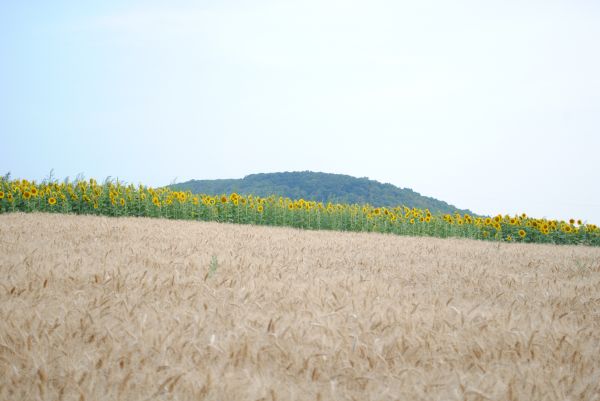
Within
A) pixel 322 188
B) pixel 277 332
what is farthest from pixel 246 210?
Answer: pixel 322 188

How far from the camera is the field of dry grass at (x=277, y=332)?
7.01 ft

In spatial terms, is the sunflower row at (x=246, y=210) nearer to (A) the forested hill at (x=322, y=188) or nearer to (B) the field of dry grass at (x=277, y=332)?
(B) the field of dry grass at (x=277, y=332)

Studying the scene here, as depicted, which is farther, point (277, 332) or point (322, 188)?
point (322, 188)

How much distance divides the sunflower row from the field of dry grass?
9.60 metres

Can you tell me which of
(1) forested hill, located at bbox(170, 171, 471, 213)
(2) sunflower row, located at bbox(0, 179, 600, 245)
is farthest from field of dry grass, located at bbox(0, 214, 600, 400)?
(1) forested hill, located at bbox(170, 171, 471, 213)

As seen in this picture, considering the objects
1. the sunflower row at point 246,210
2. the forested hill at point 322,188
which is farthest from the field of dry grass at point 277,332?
the forested hill at point 322,188

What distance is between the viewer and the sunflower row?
1467cm

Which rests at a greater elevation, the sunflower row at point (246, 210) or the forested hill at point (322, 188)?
the forested hill at point (322, 188)

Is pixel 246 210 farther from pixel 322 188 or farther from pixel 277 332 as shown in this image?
pixel 322 188

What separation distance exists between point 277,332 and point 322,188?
4347 cm

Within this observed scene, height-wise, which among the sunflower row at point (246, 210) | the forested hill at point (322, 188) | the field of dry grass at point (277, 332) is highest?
the forested hill at point (322, 188)

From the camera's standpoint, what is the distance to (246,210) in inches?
602

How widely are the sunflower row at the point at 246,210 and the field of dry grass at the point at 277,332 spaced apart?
378 inches

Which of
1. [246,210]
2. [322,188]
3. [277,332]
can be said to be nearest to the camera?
[277,332]
